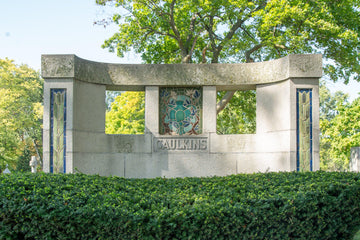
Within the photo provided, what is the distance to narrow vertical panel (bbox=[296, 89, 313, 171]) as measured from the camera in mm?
7402

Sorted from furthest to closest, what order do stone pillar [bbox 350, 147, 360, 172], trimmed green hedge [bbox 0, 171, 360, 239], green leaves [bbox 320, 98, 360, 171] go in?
green leaves [bbox 320, 98, 360, 171]
stone pillar [bbox 350, 147, 360, 172]
trimmed green hedge [bbox 0, 171, 360, 239]

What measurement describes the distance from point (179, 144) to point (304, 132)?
9.11ft

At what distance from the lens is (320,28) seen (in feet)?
45.0

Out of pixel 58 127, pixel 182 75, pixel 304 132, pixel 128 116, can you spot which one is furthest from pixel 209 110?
pixel 128 116

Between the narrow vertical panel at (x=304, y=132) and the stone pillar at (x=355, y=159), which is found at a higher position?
the narrow vertical panel at (x=304, y=132)

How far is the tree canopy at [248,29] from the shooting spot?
545 inches

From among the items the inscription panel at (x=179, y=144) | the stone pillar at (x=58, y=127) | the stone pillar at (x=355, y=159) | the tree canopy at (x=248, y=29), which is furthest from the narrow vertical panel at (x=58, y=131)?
the stone pillar at (x=355, y=159)

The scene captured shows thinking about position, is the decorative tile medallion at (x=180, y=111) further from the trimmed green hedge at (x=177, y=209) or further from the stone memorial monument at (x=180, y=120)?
the trimmed green hedge at (x=177, y=209)

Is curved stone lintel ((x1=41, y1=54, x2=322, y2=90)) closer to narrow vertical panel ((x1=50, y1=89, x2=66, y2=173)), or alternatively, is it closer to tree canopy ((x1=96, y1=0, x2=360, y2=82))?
narrow vertical panel ((x1=50, y1=89, x2=66, y2=173))

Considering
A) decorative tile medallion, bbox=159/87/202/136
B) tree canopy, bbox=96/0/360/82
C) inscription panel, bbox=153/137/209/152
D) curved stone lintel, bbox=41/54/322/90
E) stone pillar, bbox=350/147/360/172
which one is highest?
tree canopy, bbox=96/0/360/82

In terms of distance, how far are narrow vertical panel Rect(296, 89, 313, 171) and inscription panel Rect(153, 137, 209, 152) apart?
6.70 ft

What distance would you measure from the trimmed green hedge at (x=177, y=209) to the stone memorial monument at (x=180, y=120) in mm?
2693

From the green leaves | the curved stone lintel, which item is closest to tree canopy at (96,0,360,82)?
the green leaves

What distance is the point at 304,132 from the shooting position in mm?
7434
